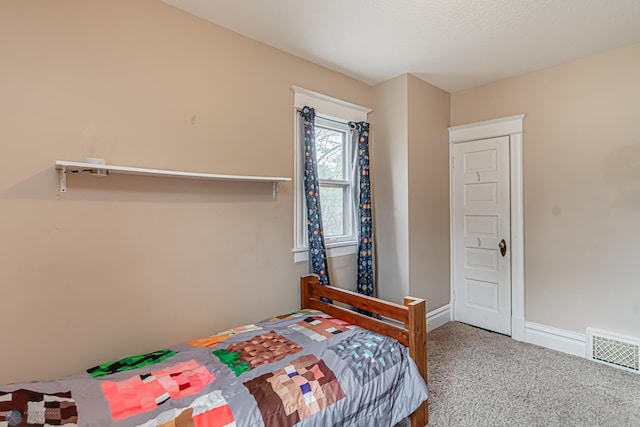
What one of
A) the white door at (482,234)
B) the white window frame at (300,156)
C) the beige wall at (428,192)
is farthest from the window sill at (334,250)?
the white door at (482,234)

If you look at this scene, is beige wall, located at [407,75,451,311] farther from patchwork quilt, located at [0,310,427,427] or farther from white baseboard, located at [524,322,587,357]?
patchwork quilt, located at [0,310,427,427]

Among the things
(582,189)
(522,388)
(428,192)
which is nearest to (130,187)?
(428,192)

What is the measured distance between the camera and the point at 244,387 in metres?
1.45

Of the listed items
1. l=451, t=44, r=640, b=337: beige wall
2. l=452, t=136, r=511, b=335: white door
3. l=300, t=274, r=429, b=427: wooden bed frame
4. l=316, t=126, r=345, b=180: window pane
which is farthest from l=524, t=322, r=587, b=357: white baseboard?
l=316, t=126, r=345, b=180: window pane

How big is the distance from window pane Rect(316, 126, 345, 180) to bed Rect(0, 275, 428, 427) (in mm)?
1359

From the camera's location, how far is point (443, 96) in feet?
11.6

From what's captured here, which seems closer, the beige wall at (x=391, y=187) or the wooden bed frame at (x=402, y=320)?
the wooden bed frame at (x=402, y=320)

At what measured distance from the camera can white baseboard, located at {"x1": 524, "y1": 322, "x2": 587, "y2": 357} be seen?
9.08 feet

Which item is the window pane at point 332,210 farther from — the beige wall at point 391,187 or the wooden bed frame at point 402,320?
the wooden bed frame at point 402,320

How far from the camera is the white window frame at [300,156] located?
2.70 meters

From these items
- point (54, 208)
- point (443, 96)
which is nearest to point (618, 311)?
point (443, 96)

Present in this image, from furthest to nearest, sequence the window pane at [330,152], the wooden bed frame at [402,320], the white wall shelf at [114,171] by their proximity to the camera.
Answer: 1. the window pane at [330,152]
2. the wooden bed frame at [402,320]
3. the white wall shelf at [114,171]

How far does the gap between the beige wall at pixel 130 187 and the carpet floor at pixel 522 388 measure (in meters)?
1.43

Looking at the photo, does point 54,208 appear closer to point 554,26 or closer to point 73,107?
point 73,107
